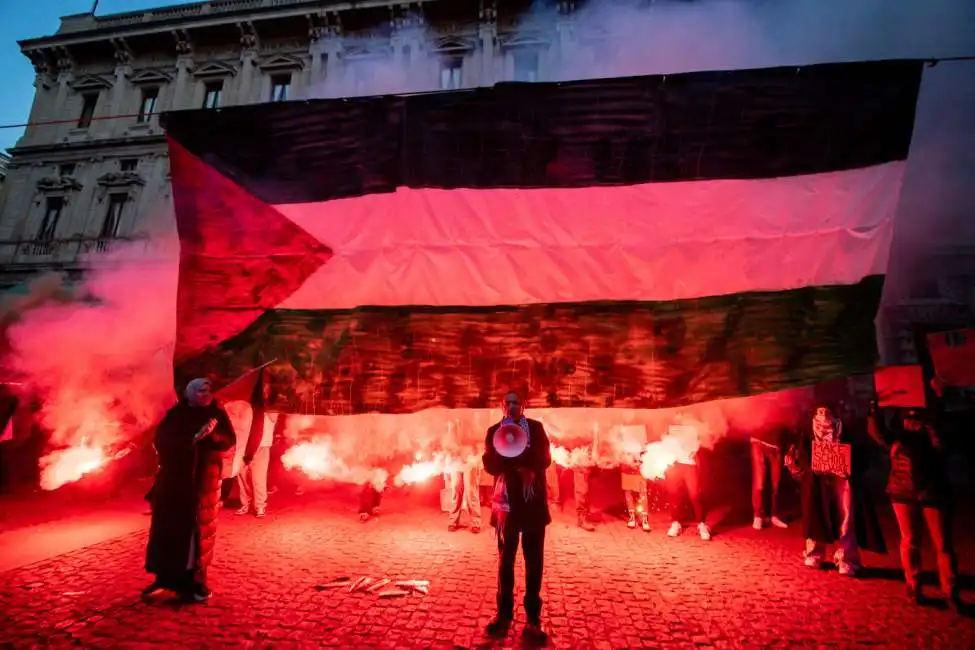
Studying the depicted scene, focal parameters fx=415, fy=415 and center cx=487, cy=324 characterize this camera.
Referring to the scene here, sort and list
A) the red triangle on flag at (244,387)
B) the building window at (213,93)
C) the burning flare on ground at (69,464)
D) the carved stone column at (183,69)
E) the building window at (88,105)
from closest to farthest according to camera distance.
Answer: the red triangle on flag at (244,387) < the burning flare on ground at (69,464) < the building window at (213,93) < the carved stone column at (183,69) < the building window at (88,105)

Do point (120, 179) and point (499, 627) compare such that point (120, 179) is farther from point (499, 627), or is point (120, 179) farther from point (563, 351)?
point (499, 627)

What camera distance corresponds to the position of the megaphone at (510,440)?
12.0 ft

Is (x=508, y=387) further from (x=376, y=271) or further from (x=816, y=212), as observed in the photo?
(x=816, y=212)

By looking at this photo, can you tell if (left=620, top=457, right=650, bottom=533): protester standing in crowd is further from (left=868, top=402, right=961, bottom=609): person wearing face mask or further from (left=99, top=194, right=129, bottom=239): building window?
(left=99, top=194, right=129, bottom=239): building window

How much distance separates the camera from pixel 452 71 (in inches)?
631

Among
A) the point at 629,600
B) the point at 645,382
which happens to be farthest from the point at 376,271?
the point at 629,600

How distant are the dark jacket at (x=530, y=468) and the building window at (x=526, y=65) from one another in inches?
590

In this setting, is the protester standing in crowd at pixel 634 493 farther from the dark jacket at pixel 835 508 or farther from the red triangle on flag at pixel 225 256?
the red triangle on flag at pixel 225 256

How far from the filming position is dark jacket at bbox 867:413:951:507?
4191 millimetres

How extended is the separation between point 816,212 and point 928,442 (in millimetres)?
2894

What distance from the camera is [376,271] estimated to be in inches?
155

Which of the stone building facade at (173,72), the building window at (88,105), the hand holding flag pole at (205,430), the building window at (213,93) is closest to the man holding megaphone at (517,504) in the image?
the hand holding flag pole at (205,430)

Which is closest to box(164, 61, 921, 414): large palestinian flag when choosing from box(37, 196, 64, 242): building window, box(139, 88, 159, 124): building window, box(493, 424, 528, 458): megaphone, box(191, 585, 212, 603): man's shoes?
box(493, 424, 528, 458): megaphone

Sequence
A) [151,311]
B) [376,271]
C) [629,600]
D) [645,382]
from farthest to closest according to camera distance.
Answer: [151,311] → [629,600] → [376,271] → [645,382]
